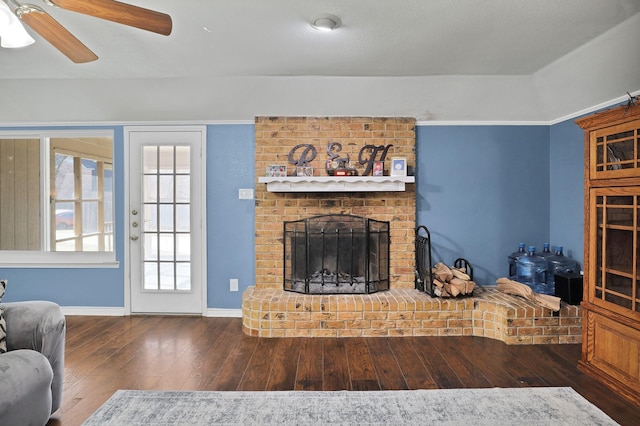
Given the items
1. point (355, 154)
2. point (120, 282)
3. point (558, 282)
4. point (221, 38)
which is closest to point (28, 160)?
point (120, 282)

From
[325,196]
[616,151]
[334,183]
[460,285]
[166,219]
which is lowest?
[460,285]

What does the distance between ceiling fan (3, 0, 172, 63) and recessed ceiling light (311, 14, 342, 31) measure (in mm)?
1037

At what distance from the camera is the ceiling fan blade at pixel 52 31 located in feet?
5.36

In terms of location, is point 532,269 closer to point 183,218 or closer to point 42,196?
point 183,218

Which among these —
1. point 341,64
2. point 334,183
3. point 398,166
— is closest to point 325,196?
point 334,183

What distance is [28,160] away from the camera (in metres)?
4.17

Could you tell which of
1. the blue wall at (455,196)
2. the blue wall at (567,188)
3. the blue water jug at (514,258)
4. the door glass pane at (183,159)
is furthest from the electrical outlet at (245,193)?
the blue wall at (567,188)

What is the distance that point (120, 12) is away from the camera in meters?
1.64

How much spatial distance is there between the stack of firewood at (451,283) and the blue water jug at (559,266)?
2.60ft

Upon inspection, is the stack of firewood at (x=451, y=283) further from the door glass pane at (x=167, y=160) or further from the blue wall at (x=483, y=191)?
the door glass pane at (x=167, y=160)

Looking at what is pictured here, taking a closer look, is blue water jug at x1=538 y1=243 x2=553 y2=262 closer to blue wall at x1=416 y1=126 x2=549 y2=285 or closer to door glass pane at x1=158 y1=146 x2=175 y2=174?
blue wall at x1=416 y1=126 x2=549 y2=285

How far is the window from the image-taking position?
4070mm

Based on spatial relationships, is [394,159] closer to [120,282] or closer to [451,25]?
[451,25]

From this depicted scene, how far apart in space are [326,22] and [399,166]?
→ 172 centimetres
